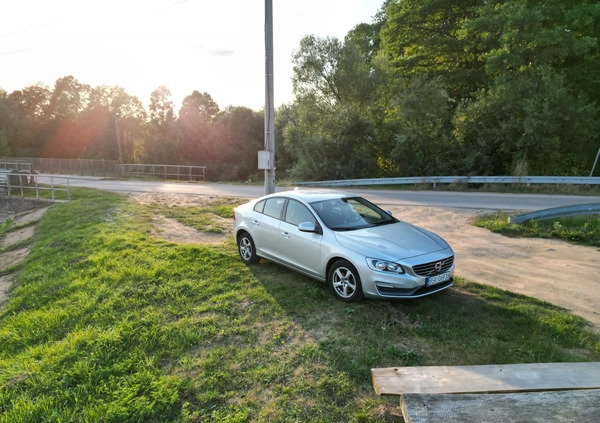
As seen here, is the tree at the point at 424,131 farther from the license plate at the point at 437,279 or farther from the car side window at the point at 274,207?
the license plate at the point at 437,279

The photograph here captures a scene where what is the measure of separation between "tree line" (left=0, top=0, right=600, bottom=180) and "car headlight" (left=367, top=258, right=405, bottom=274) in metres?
15.8

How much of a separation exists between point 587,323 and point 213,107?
169 feet

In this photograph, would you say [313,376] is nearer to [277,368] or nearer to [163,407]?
Result: [277,368]

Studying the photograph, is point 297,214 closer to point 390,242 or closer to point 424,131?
point 390,242

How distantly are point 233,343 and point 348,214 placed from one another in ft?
8.79

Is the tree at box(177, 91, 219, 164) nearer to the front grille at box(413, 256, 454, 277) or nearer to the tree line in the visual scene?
the tree line

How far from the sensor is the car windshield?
571 centimetres

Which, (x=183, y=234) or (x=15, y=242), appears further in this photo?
(x=15, y=242)

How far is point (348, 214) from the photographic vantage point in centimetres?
604

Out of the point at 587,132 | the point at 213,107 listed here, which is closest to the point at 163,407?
the point at 587,132

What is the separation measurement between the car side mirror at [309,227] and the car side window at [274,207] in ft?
2.84

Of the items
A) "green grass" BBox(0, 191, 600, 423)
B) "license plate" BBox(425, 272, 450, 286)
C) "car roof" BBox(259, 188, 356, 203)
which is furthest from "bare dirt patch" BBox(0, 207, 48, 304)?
"license plate" BBox(425, 272, 450, 286)

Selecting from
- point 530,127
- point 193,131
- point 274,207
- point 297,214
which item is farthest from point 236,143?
point 297,214

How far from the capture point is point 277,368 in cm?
388
